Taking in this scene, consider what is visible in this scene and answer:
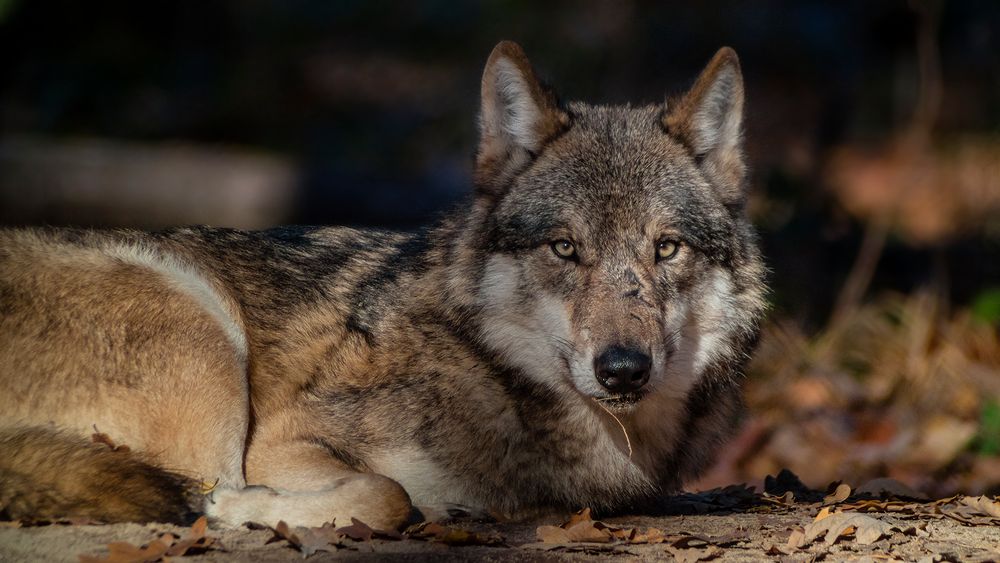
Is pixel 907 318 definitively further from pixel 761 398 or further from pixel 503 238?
pixel 503 238

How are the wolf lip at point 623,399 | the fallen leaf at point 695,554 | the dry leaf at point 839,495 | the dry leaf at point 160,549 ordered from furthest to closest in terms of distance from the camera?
1. the dry leaf at point 839,495
2. the wolf lip at point 623,399
3. the fallen leaf at point 695,554
4. the dry leaf at point 160,549

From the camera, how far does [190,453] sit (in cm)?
445

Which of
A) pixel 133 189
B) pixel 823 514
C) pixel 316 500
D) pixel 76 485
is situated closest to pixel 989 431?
pixel 823 514

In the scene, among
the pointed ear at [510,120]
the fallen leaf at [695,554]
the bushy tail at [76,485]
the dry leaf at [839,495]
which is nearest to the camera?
the fallen leaf at [695,554]

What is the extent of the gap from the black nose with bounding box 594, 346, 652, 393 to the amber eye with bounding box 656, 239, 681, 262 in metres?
0.61

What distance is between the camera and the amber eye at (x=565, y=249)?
15.2 feet

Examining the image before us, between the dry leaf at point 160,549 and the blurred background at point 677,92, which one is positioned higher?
the blurred background at point 677,92

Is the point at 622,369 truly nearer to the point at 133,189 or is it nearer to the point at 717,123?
the point at 717,123

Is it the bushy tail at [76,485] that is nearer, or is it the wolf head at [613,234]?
the bushy tail at [76,485]

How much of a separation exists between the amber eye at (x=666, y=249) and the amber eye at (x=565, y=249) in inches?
14.2

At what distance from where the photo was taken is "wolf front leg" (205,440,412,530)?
14.1ft

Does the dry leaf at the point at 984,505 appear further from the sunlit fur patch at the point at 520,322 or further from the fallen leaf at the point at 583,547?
the sunlit fur patch at the point at 520,322

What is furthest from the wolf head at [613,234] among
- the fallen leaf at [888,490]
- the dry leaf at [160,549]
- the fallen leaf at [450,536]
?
the dry leaf at [160,549]

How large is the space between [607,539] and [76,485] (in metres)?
2.02
